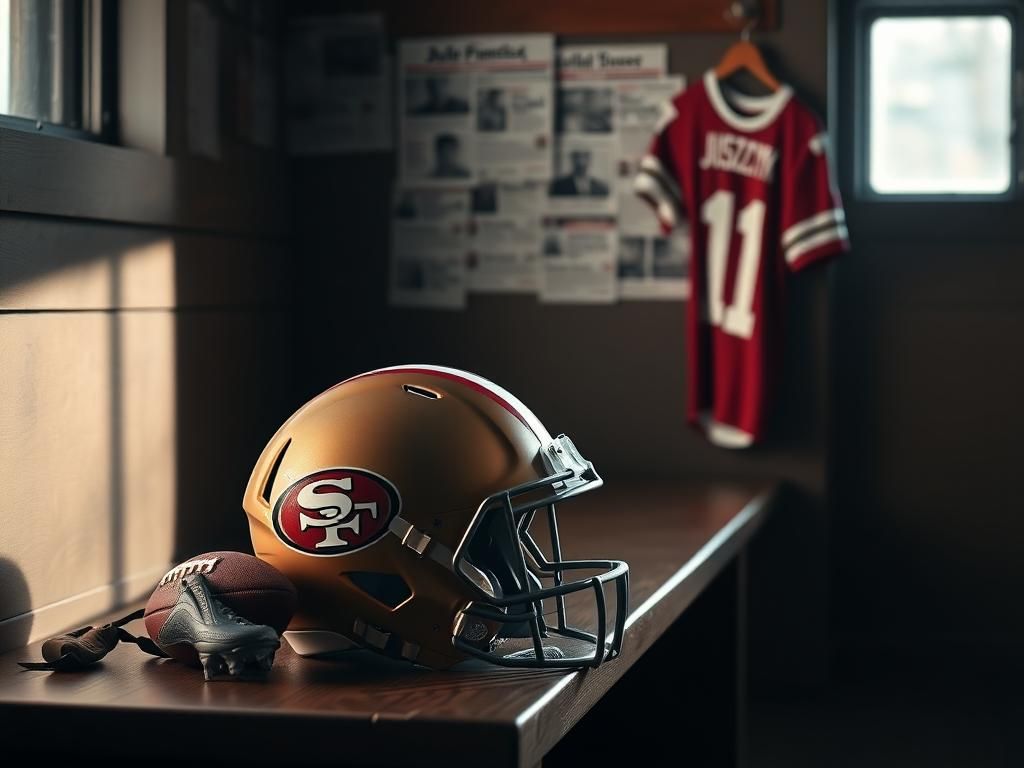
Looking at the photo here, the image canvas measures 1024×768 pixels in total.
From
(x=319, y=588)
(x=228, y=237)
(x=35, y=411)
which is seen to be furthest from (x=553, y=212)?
(x=319, y=588)

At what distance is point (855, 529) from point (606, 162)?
114cm

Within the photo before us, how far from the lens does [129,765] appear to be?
1504mm

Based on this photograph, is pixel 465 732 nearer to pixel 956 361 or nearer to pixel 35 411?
pixel 35 411

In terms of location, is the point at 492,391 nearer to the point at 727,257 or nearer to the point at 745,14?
the point at 727,257

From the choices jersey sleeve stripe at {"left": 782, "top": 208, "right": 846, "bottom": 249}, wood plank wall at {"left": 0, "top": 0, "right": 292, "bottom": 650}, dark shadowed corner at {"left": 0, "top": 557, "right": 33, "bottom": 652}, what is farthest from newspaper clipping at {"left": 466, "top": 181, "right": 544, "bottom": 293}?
dark shadowed corner at {"left": 0, "top": 557, "right": 33, "bottom": 652}

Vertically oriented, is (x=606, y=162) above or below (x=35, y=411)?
above

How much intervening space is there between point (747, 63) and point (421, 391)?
6.71ft

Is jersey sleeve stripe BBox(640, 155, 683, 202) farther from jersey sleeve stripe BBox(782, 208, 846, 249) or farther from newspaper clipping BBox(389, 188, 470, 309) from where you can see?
newspaper clipping BBox(389, 188, 470, 309)

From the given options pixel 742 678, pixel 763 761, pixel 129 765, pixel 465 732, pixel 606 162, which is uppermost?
pixel 606 162

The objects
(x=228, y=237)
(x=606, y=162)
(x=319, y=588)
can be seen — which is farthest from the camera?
(x=606, y=162)

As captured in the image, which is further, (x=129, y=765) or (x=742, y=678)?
(x=742, y=678)

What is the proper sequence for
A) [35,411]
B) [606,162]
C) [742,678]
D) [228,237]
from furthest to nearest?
[606,162] < [228,237] < [742,678] < [35,411]

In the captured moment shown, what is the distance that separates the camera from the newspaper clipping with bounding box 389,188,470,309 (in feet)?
11.2

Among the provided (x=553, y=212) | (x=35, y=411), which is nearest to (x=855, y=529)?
(x=553, y=212)
